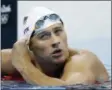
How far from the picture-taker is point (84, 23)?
250cm

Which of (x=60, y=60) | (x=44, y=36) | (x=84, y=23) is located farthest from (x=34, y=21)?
(x=84, y=23)

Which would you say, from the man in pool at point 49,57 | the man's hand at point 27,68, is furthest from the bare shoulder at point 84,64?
the man's hand at point 27,68

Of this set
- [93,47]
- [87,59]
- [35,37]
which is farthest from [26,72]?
[93,47]

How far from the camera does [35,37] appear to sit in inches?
54.3

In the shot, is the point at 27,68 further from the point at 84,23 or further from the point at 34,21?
the point at 84,23

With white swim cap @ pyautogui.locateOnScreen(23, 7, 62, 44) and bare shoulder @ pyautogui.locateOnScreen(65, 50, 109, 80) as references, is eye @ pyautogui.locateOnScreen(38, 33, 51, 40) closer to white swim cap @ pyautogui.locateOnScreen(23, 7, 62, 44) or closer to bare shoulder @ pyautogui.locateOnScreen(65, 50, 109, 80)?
white swim cap @ pyautogui.locateOnScreen(23, 7, 62, 44)

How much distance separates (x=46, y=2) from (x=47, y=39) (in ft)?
4.15

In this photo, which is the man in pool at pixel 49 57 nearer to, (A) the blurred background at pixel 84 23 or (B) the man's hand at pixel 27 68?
(B) the man's hand at pixel 27 68

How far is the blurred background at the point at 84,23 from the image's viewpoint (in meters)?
2.42

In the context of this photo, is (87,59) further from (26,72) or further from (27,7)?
(27,7)

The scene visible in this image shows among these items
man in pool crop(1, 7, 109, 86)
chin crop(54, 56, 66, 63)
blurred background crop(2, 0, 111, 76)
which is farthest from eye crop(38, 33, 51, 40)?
blurred background crop(2, 0, 111, 76)

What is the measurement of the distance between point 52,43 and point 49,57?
0.08 metres

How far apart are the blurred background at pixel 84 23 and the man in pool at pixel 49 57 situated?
922mm

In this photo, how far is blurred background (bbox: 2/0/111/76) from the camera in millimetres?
2418
